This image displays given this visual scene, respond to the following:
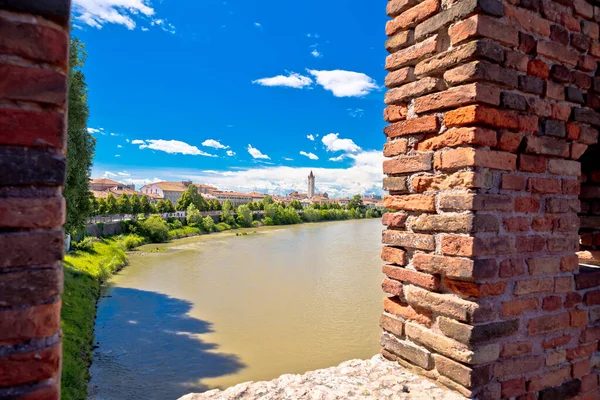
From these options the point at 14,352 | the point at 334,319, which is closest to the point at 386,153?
the point at 14,352

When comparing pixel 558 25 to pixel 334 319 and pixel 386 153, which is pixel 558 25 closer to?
pixel 386 153

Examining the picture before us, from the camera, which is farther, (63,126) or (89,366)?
(89,366)

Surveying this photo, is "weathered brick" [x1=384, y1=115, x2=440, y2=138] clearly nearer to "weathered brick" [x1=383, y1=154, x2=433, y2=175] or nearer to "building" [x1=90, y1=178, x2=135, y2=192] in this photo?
"weathered brick" [x1=383, y1=154, x2=433, y2=175]

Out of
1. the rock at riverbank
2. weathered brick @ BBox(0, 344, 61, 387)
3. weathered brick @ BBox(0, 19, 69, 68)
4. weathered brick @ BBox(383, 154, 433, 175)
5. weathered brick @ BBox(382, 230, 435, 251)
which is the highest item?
weathered brick @ BBox(0, 19, 69, 68)

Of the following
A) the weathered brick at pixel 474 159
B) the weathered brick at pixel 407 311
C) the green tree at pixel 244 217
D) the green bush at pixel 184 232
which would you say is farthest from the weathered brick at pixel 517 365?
the green tree at pixel 244 217

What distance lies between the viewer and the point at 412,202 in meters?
2.38

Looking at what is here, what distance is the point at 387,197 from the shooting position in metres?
2.57

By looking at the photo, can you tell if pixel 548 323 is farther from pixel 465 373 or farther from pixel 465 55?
pixel 465 55

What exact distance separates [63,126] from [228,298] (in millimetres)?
16566

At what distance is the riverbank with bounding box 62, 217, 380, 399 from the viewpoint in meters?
8.83

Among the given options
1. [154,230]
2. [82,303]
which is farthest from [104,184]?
[82,303]

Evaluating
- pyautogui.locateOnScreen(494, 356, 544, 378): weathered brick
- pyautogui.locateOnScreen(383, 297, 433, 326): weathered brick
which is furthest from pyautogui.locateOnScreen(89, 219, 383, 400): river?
pyautogui.locateOnScreen(494, 356, 544, 378): weathered brick

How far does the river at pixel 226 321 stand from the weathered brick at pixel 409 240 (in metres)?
8.43

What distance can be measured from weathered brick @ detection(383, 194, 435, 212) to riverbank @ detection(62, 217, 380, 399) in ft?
25.3
